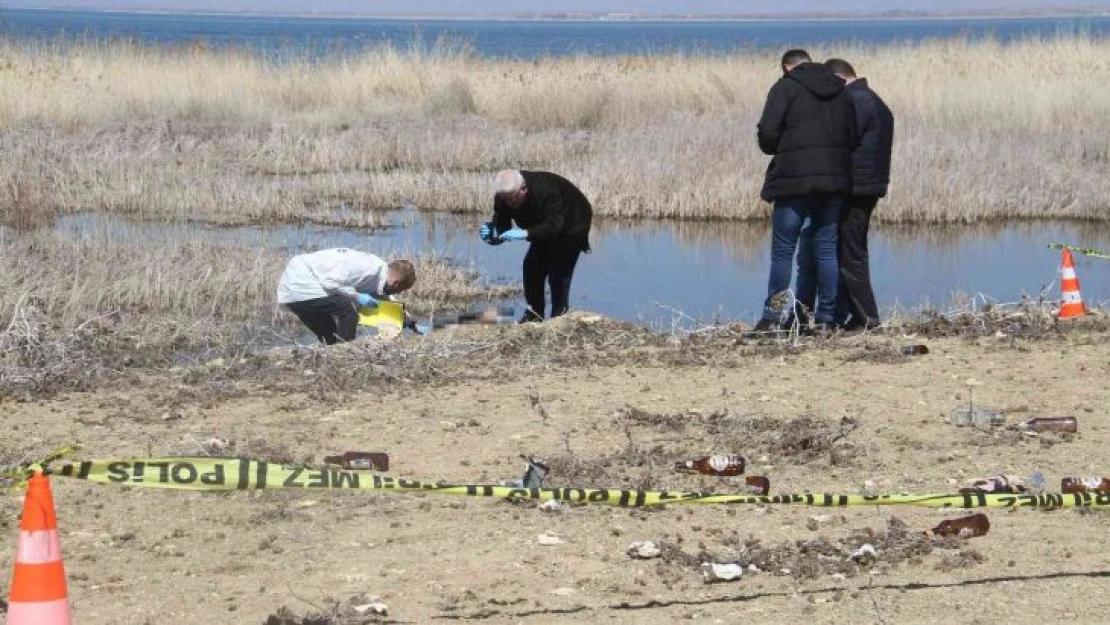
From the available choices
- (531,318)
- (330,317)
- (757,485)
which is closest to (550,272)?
(531,318)

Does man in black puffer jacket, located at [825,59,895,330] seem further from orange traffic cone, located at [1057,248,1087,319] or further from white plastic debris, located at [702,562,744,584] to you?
white plastic debris, located at [702,562,744,584]

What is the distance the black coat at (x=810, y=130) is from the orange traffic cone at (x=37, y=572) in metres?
6.83

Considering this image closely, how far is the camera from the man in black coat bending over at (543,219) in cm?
1137

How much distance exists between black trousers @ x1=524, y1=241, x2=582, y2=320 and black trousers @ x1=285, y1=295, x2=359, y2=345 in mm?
1481

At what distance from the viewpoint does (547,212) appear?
11.5 meters

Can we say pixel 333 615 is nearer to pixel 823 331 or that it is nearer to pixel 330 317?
pixel 330 317

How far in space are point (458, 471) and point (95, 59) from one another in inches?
900

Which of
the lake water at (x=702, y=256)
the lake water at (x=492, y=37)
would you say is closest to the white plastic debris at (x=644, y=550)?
the lake water at (x=702, y=256)

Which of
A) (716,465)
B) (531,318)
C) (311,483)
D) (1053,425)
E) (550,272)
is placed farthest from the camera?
(531,318)

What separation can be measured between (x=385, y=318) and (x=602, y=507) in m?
3.72

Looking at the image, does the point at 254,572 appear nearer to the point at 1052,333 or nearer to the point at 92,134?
the point at 1052,333

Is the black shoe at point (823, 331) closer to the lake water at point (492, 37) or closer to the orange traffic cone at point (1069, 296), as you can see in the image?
the orange traffic cone at point (1069, 296)

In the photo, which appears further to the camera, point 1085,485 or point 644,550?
point 1085,485

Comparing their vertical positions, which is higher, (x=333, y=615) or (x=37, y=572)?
(x=37, y=572)
